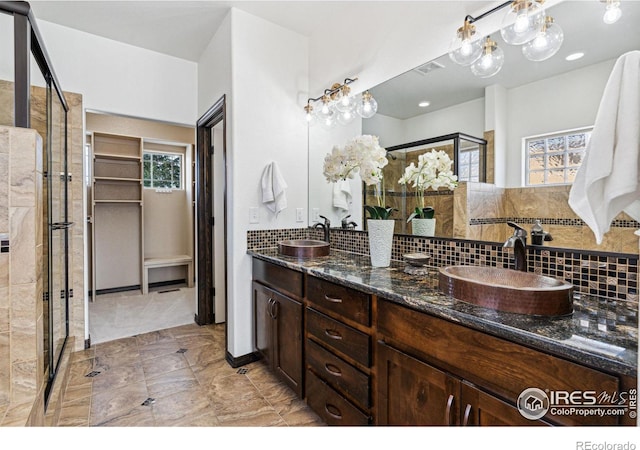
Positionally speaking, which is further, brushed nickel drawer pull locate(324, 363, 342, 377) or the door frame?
the door frame

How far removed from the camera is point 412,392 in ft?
3.88

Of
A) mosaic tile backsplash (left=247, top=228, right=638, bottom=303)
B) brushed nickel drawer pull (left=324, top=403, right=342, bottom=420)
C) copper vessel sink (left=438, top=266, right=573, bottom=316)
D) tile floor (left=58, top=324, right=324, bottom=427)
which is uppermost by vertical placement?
mosaic tile backsplash (left=247, top=228, right=638, bottom=303)

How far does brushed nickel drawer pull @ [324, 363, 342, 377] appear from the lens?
5.06 ft

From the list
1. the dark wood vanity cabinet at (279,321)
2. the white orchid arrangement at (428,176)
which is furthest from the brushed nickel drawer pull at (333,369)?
the white orchid arrangement at (428,176)

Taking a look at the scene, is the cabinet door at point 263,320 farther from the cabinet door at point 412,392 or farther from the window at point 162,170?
the window at point 162,170

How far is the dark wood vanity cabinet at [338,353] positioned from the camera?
54.6 inches

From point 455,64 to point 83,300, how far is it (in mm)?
3368

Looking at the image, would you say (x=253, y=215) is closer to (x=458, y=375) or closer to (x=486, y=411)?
(x=458, y=375)

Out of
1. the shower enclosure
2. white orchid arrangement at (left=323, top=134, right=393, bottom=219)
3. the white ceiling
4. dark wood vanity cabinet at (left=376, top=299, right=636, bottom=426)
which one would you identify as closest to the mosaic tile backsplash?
white orchid arrangement at (left=323, top=134, right=393, bottom=219)

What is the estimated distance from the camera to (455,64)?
5.65 feet

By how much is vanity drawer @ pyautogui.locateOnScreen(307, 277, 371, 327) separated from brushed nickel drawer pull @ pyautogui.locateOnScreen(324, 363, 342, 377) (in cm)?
28

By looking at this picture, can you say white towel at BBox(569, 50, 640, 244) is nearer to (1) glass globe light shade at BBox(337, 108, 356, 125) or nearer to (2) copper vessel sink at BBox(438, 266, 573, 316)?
(2) copper vessel sink at BBox(438, 266, 573, 316)
